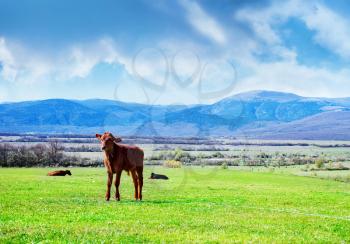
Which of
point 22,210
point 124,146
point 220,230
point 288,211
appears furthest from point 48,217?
point 288,211

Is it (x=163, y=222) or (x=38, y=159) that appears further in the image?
(x=38, y=159)

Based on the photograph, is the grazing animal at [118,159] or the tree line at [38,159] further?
the tree line at [38,159]

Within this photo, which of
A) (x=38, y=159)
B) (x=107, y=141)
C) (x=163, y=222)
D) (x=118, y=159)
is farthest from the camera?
(x=38, y=159)

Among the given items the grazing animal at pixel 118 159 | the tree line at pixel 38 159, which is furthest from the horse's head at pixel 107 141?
the tree line at pixel 38 159

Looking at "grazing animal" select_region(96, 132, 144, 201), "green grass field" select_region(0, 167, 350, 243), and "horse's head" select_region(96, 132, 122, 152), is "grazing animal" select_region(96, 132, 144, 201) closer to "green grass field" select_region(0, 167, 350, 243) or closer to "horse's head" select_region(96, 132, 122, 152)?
"horse's head" select_region(96, 132, 122, 152)

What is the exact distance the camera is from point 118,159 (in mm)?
28078

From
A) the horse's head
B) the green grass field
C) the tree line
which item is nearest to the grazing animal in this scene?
the horse's head

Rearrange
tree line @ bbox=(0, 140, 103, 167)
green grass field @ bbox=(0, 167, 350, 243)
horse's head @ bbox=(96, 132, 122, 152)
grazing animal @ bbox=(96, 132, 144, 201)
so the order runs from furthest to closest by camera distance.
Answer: tree line @ bbox=(0, 140, 103, 167) → grazing animal @ bbox=(96, 132, 144, 201) → horse's head @ bbox=(96, 132, 122, 152) → green grass field @ bbox=(0, 167, 350, 243)

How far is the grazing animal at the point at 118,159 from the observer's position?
27.5 m

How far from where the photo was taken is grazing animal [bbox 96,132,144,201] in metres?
27.5

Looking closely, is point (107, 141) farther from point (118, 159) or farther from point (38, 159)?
point (38, 159)

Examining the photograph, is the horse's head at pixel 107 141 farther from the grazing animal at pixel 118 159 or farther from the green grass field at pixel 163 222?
the green grass field at pixel 163 222

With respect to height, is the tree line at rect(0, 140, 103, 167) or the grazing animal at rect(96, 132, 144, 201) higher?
the grazing animal at rect(96, 132, 144, 201)

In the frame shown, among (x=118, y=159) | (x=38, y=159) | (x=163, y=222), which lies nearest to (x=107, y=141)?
(x=118, y=159)
